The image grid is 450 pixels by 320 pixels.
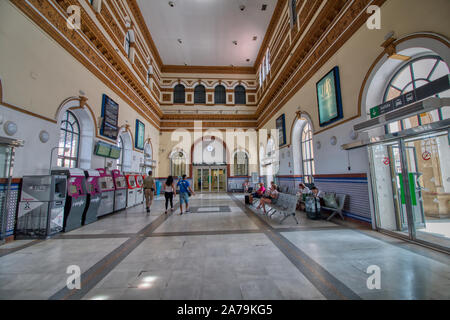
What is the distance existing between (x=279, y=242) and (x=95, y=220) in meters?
5.27

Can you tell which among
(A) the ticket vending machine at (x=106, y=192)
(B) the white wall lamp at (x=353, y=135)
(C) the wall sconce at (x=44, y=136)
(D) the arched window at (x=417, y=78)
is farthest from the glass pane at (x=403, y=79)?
(C) the wall sconce at (x=44, y=136)

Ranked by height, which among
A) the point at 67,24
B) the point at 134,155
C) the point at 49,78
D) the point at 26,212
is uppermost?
the point at 67,24

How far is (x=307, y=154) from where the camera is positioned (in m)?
8.43

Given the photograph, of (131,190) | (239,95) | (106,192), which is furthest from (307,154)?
(239,95)

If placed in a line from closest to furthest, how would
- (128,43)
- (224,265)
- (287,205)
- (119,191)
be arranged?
(224,265) < (287,205) < (119,191) < (128,43)

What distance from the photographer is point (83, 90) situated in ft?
20.6

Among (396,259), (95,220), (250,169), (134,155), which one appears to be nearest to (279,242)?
(396,259)

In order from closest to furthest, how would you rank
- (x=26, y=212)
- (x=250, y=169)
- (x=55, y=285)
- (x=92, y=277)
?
1. (x=55, y=285)
2. (x=92, y=277)
3. (x=26, y=212)
4. (x=250, y=169)

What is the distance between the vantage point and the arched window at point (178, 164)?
15.4 m

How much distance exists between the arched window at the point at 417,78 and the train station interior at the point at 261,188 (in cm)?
3

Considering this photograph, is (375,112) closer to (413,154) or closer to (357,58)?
(413,154)

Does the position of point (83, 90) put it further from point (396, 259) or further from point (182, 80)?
point (182, 80)

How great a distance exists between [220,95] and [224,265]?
596 inches

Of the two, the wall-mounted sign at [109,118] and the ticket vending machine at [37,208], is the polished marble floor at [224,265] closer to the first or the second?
the ticket vending machine at [37,208]
